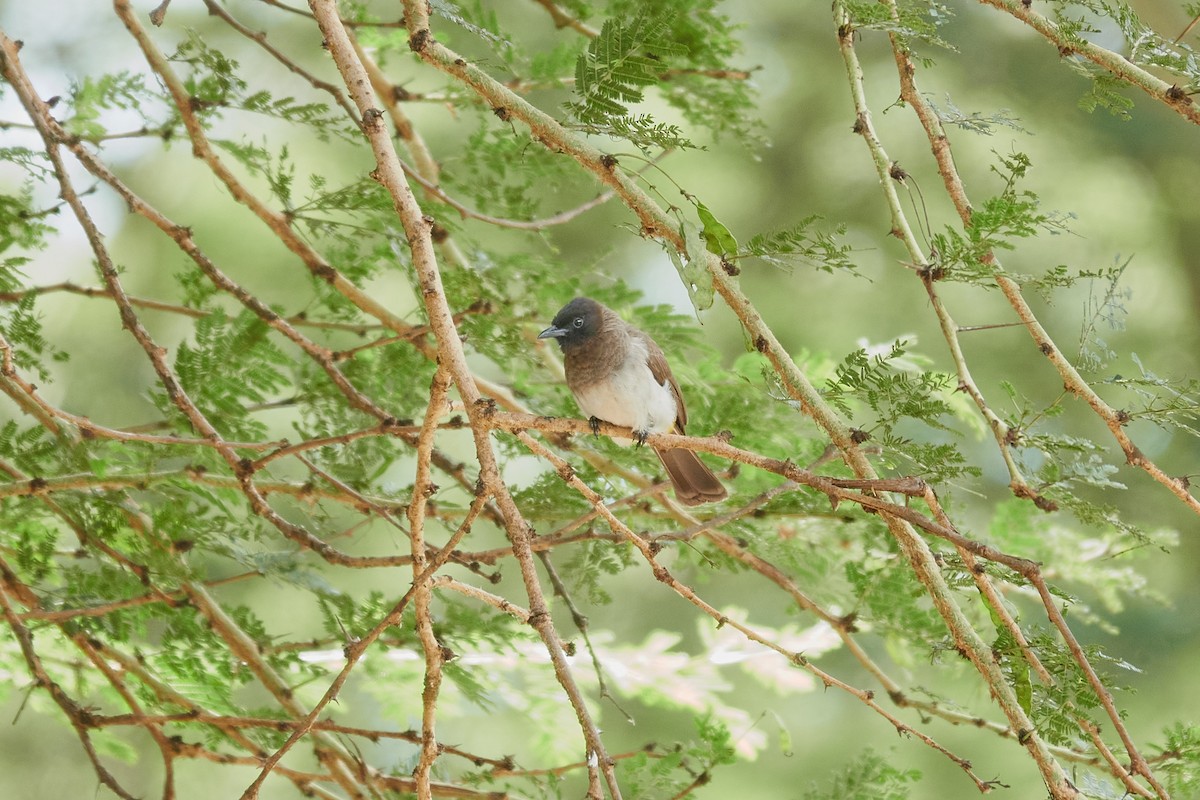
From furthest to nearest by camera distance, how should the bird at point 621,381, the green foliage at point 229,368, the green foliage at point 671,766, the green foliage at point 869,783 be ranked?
the bird at point 621,381
the green foliage at point 229,368
the green foliage at point 869,783
the green foliage at point 671,766

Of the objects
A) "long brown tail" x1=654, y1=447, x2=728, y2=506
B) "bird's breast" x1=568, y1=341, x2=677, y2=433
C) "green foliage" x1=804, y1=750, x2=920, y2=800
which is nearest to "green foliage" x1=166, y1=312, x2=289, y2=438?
"bird's breast" x1=568, y1=341, x2=677, y2=433

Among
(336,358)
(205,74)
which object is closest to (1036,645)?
(336,358)

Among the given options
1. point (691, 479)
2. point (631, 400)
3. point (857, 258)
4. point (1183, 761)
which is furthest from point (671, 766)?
point (857, 258)

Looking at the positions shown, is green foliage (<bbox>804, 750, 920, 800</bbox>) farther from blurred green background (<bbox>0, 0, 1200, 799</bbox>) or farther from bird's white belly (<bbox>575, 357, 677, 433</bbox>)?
blurred green background (<bbox>0, 0, 1200, 799</bbox>)

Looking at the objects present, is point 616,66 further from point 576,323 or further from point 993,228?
point 576,323

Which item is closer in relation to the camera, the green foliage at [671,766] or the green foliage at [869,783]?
the green foliage at [671,766]

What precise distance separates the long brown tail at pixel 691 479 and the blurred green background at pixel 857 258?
9.21 ft

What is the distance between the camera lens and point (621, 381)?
371cm

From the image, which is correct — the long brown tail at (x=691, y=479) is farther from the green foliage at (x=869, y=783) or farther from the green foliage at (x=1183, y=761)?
the green foliage at (x=1183, y=761)

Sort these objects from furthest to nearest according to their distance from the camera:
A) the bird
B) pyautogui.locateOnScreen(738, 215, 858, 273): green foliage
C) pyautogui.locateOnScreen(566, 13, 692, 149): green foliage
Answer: the bird < pyautogui.locateOnScreen(566, 13, 692, 149): green foliage < pyautogui.locateOnScreen(738, 215, 858, 273): green foliage

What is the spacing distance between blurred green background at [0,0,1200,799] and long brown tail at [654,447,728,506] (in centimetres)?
281

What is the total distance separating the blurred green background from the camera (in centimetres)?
684

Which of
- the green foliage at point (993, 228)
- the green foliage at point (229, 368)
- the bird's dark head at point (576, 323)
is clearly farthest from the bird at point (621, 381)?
the green foliage at point (993, 228)

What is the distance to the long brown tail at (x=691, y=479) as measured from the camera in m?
3.50
